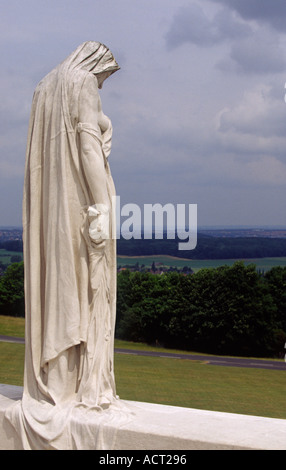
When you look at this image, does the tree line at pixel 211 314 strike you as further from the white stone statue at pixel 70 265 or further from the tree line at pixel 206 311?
the white stone statue at pixel 70 265

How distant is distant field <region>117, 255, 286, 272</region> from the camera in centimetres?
4017

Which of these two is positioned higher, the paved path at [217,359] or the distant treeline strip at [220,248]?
the distant treeline strip at [220,248]

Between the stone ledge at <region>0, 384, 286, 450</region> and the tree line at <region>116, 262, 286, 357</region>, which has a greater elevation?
the stone ledge at <region>0, 384, 286, 450</region>

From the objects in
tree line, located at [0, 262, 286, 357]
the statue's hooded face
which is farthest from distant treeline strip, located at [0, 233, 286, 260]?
the statue's hooded face

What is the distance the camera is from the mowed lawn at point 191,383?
2109cm

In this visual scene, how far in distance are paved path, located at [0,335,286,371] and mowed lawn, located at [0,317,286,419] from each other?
1528 mm

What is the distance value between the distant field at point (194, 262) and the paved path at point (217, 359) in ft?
19.9

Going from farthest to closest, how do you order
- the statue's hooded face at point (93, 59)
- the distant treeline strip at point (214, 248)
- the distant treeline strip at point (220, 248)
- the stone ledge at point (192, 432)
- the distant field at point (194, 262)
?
the distant field at point (194, 262), the distant treeline strip at point (220, 248), the distant treeline strip at point (214, 248), the statue's hooded face at point (93, 59), the stone ledge at point (192, 432)

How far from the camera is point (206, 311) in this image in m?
43.2

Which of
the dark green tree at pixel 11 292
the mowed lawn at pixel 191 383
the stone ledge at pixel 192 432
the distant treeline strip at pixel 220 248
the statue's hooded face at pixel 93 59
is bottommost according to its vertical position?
the mowed lawn at pixel 191 383

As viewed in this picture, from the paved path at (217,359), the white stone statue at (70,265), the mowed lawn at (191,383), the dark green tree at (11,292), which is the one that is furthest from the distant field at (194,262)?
the white stone statue at (70,265)

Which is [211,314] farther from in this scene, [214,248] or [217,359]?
[214,248]

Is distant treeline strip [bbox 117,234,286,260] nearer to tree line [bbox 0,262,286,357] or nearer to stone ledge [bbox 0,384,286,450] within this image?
tree line [bbox 0,262,286,357]
